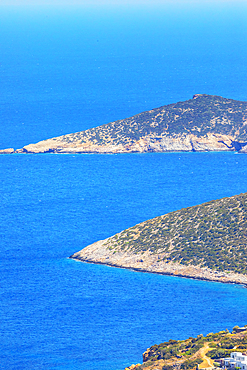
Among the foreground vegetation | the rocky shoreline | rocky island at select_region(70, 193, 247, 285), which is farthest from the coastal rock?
the rocky shoreline

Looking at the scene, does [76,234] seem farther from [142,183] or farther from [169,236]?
[142,183]

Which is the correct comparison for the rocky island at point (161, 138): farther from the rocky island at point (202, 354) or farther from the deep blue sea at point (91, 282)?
the rocky island at point (202, 354)

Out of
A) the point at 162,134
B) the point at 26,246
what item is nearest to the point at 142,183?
the point at 162,134

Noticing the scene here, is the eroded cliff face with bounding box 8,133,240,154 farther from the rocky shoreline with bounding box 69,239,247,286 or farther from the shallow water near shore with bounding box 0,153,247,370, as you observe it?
the rocky shoreline with bounding box 69,239,247,286

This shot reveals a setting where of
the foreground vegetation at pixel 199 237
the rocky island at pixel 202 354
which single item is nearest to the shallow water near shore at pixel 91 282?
the foreground vegetation at pixel 199 237

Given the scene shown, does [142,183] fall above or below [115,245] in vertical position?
above

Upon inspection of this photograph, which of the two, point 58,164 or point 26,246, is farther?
point 58,164

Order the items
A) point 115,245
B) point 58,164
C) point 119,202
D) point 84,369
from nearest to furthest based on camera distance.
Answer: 1. point 84,369
2. point 115,245
3. point 119,202
4. point 58,164
